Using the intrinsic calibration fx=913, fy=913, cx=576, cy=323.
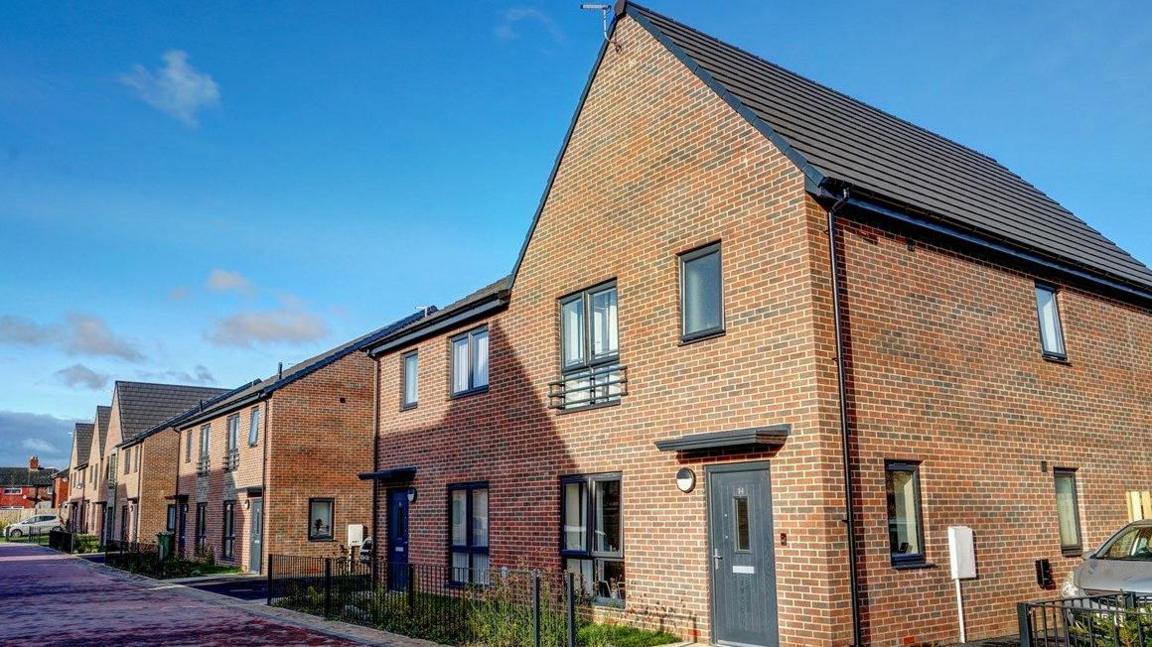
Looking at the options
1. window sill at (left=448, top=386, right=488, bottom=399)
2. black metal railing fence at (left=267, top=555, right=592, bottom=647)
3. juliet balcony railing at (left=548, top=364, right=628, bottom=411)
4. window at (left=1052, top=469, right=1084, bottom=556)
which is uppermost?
window sill at (left=448, top=386, right=488, bottom=399)

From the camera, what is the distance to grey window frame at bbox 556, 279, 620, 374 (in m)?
13.8

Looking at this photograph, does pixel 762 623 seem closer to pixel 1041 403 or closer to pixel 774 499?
pixel 774 499

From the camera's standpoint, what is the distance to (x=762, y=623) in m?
10.7

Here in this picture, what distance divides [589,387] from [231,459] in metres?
21.1

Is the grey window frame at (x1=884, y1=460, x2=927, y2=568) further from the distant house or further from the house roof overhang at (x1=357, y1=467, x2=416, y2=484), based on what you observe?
the distant house

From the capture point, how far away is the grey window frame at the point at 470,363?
16906 millimetres

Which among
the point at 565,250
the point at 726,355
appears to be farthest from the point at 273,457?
the point at 726,355

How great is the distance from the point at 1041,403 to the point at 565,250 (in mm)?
7656

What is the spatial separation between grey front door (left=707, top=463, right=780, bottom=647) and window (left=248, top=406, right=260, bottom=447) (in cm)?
2080

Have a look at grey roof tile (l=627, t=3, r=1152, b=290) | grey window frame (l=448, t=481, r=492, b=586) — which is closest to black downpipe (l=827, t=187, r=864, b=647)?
grey roof tile (l=627, t=3, r=1152, b=290)

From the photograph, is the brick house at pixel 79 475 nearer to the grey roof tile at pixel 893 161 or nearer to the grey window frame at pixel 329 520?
the grey window frame at pixel 329 520

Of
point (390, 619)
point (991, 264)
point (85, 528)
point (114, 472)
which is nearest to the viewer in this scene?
point (991, 264)

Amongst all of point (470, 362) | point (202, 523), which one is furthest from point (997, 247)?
point (202, 523)

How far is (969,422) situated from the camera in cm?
1223
